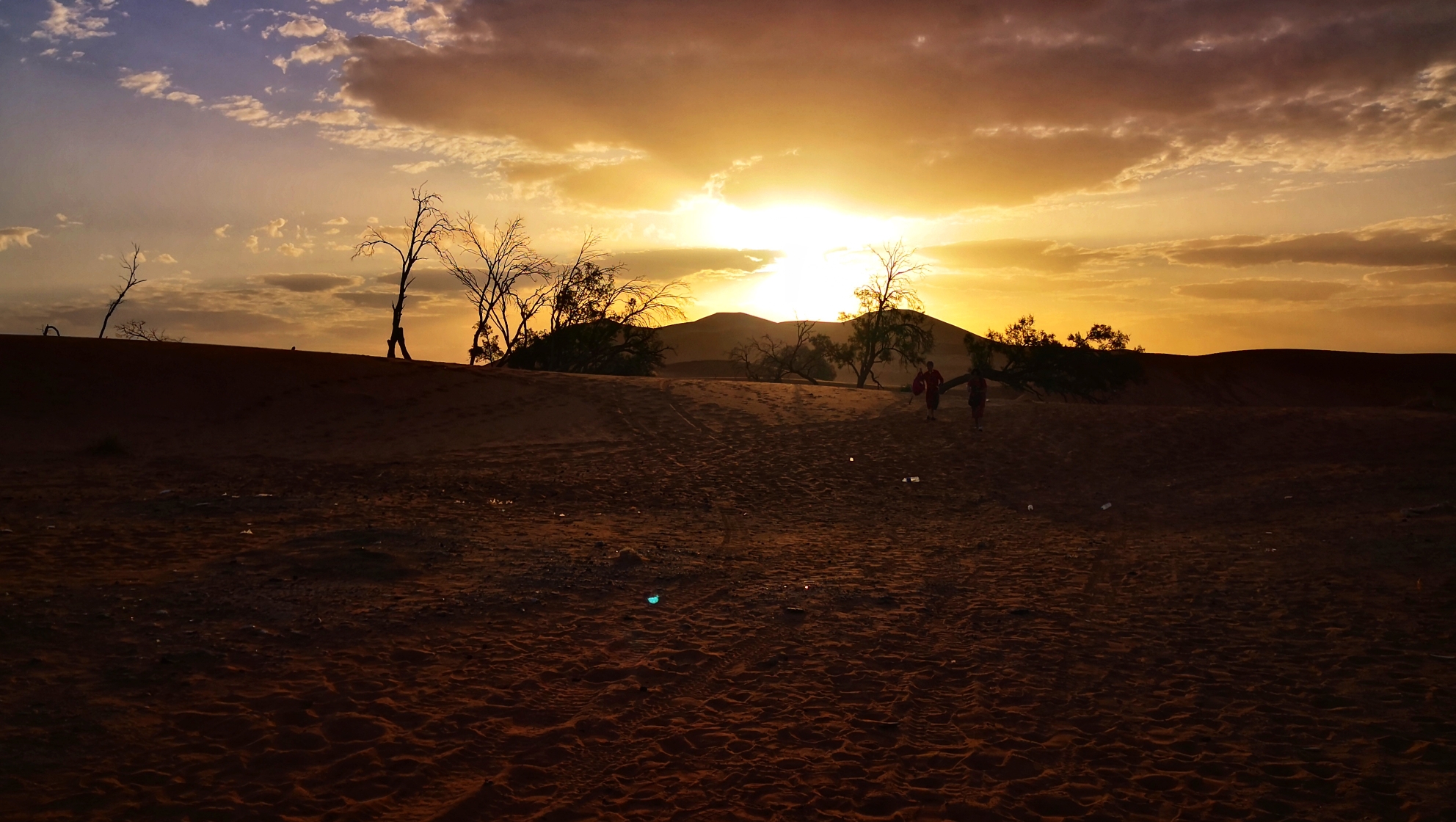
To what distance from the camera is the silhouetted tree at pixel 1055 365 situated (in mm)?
47469

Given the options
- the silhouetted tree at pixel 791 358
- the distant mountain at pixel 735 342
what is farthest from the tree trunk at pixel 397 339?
the distant mountain at pixel 735 342

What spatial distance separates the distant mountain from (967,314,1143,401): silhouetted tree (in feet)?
87.4

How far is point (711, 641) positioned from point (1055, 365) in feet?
148

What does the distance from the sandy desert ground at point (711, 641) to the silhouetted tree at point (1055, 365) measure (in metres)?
31.2

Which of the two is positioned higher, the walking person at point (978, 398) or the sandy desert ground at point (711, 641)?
the walking person at point (978, 398)

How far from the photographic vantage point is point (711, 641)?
6.93 metres

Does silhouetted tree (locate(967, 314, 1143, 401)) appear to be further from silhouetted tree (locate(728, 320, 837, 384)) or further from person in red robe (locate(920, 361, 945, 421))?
person in red robe (locate(920, 361, 945, 421))

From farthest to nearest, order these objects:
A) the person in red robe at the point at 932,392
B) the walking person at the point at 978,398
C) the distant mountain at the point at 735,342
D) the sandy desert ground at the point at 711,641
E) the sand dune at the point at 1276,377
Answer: the distant mountain at the point at 735,342 < the sand dune at the point at 1276,377 < the person in red robe at the point at 932,392 < the walking person at the point at 978,398 < the sandy desert ground at the point at 711,641

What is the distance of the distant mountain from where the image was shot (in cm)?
7988

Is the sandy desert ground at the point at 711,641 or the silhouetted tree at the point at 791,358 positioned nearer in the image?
the sandy desert ground at the point at 711,641

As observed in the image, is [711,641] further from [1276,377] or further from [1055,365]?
[1276,377]

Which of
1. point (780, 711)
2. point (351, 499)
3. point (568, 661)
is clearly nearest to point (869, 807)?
point (780, 711)

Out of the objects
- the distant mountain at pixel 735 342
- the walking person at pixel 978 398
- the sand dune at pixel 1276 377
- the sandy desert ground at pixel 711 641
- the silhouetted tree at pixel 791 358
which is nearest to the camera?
the sandy desert ground at pixel 711 641

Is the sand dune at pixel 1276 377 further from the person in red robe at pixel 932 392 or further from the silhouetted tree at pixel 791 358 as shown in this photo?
the person in red robe at pixel 932 392
